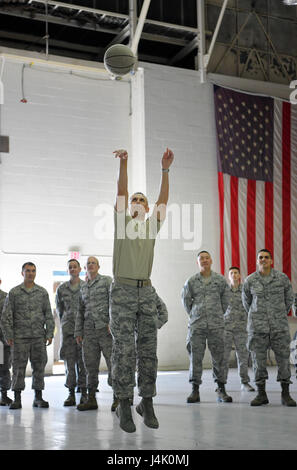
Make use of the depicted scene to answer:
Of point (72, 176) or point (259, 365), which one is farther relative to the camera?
point (72, 176)

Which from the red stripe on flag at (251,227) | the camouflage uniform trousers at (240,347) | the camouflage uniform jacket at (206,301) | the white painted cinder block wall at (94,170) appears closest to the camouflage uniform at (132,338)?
the camouflage uniform jacket at (206,301)

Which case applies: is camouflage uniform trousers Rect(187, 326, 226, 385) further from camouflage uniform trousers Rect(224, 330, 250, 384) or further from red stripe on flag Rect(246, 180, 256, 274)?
red stripe on flag Rect(246, 180, 256, 274)

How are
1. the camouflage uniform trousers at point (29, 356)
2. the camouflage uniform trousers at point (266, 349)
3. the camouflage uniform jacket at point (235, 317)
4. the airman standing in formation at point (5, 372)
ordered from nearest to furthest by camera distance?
the camouflage uniform trousers at point (266, 349) → the camouflage uniform trousers at point (29, 356) → the airman standing in formation at point (5, 372) → the camouflage uniform jacket at point (235, 317)

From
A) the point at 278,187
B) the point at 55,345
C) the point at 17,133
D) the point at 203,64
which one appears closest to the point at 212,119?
the point at 203,64

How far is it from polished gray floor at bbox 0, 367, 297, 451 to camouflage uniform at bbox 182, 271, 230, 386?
17.5 inches

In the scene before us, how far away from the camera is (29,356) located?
790 cm

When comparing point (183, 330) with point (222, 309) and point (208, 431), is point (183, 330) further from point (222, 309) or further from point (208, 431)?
point (208, 431)

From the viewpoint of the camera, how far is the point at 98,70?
15.0 metres

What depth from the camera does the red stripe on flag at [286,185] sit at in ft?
53.0

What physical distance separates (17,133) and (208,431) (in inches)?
414

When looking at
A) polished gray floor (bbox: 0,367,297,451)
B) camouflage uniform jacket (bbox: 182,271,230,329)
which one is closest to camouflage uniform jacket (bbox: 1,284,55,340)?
polished gray floor (bbox: 0,367,297,451)

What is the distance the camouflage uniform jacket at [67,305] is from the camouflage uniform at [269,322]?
7.77ft

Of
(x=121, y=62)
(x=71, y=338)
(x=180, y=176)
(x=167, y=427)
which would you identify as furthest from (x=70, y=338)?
(x=180, y=176)

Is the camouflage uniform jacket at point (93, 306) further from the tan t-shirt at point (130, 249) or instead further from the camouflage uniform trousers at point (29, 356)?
the tan t-shirt at point (130, 249)
